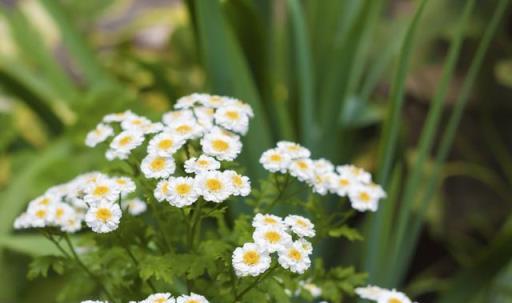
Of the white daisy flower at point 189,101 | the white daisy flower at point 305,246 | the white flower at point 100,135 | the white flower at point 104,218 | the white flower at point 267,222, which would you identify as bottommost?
the white flower at point 104,218

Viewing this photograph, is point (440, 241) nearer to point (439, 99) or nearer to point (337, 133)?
point (337, 133)

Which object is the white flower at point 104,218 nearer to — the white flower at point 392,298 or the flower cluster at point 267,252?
the flower cluster at point 267,252

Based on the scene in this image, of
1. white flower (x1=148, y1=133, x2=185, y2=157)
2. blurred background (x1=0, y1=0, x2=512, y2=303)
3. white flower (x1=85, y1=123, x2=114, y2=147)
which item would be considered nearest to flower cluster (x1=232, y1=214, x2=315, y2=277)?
white flower (x1=148, y1=133, x2=185, y2=157)

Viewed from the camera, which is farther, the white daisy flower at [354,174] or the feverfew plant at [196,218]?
the white daisy flower at [354,174]

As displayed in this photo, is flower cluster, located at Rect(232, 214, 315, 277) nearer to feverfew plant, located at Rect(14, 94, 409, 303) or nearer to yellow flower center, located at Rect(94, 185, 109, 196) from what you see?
feverfew plant, located at Rect(14, 94, 409, 303)

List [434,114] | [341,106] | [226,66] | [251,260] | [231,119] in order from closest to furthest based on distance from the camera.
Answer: [251,260]
[231,119]
[434,114]
[226,66]
[341,106]

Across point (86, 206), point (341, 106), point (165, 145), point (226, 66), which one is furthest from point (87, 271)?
point (341, 106)

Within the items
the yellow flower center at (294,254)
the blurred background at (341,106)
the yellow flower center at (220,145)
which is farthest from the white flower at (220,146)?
the blurred background at (341,106)

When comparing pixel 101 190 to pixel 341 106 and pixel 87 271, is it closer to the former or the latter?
pixel 87 271
